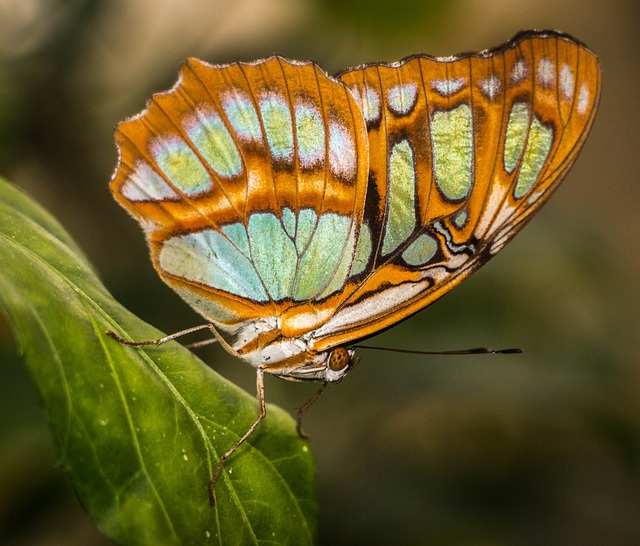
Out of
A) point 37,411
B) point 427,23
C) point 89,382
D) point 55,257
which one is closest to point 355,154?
point 55,257

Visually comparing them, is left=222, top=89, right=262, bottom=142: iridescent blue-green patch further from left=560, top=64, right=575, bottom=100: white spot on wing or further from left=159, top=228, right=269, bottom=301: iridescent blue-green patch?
left=560, top=64, right=575, bottom=100: white spot on wing

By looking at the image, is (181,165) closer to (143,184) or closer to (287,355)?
(143,184)

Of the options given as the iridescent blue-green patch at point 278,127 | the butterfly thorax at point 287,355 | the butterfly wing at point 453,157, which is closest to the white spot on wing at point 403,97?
the butterfly wing at point 453,157

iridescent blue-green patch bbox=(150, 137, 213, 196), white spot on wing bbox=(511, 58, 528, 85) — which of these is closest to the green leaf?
iridescent blue-green patch bbox=(150, 137, 213, 196)

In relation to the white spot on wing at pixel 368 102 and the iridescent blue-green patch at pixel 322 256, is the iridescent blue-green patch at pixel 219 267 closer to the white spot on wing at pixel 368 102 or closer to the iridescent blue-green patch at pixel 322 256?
the iridescent blue-green patch at pixel 322 256

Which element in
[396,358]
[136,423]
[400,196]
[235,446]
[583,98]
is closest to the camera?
[136,423]

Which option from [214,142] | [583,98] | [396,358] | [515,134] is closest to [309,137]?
[214,142]
